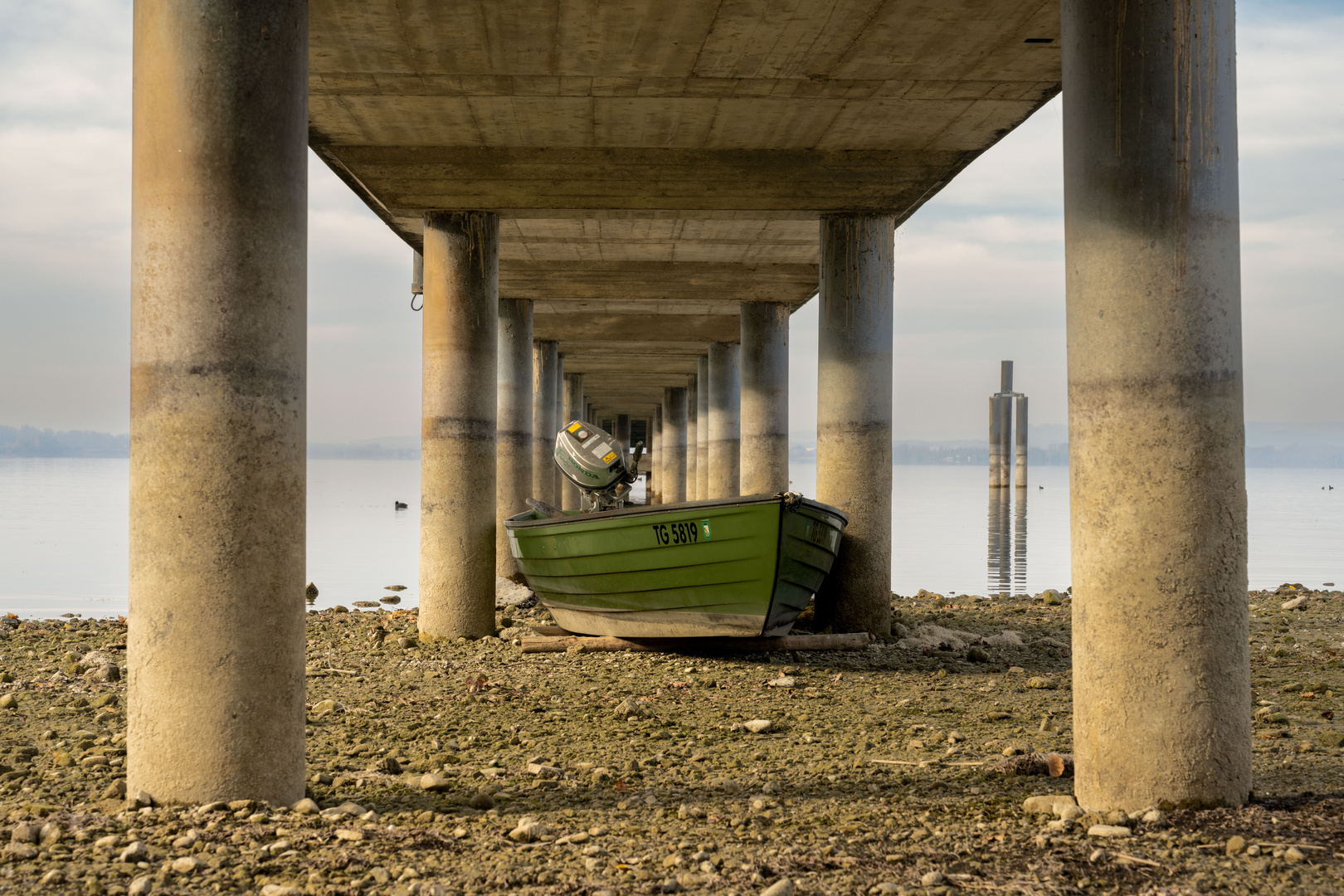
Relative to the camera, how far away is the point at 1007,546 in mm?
33312

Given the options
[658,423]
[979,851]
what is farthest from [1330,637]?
[658,423]

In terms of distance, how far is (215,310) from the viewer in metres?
5.48

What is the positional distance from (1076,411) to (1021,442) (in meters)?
62.5

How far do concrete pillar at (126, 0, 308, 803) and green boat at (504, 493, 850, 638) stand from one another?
19.2ft

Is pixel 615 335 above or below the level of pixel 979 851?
above

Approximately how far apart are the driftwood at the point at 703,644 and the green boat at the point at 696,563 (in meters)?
0.17

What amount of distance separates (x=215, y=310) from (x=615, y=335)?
2304 cm

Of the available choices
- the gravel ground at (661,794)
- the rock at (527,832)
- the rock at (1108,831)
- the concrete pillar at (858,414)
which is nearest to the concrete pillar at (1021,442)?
the concrete pillar at (858,414)

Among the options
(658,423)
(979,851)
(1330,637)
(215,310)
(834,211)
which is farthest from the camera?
(658,423)

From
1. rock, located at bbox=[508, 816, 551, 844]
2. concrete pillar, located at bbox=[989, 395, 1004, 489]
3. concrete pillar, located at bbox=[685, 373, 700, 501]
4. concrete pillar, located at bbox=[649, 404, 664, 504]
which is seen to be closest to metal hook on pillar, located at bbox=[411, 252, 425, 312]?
rock, located at bbox=[508, 816, 551, 844]

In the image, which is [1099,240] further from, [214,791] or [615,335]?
[615,335]

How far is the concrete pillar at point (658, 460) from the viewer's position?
48031mm

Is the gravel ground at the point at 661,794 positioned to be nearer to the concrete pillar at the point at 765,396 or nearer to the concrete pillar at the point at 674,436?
the concrete pillar at the point at 765,396

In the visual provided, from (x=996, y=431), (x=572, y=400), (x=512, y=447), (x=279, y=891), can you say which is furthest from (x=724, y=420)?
(x=996, y=431)
